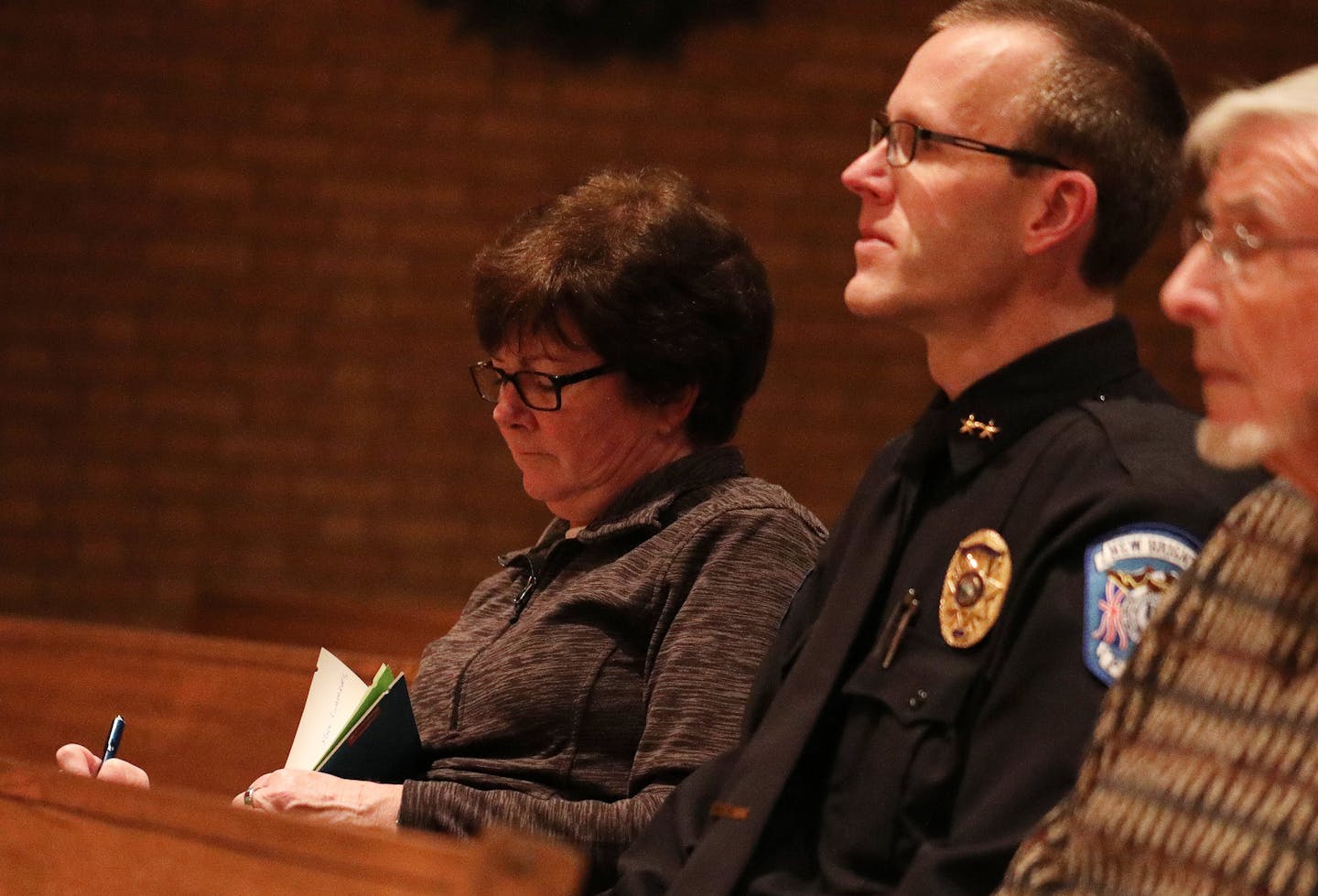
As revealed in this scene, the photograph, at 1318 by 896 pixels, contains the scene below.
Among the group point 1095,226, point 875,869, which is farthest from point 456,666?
point 1095,226

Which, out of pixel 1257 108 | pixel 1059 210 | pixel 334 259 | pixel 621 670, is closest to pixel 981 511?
pixel 1059 210

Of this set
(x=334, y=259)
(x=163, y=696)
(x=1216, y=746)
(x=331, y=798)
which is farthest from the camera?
(x=334, y=259)

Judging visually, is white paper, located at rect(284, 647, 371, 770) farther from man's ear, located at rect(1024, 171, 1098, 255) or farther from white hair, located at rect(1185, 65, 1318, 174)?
white hair, located at rect(1185, 65, 1318, 174)

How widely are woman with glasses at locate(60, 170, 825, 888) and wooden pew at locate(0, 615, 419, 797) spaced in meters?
0.48

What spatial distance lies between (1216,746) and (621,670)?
96cm

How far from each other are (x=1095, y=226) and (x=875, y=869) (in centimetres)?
72

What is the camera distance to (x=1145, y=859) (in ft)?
4.12

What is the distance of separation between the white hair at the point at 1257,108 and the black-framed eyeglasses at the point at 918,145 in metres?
0.33

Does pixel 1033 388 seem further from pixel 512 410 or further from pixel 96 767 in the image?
pixel 96 767

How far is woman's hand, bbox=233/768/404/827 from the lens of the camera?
6.49 feet

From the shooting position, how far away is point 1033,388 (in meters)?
1.67

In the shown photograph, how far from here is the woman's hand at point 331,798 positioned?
1979 millimetres

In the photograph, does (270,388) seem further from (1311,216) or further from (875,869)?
(1311,216)

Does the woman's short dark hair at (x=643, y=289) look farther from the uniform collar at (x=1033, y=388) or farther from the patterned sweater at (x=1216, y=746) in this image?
the patterned sweater at (x=1216, y=746)
